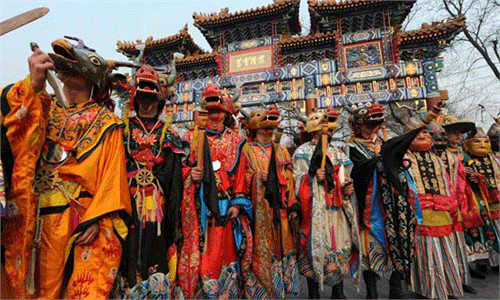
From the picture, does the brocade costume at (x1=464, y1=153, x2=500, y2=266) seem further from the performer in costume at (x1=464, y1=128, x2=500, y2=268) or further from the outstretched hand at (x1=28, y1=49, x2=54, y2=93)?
the outstretched hand at (x1=28, y1=49, x2=54, y2=93)

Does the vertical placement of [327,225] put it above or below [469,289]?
above

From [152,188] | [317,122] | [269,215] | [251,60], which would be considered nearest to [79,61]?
[152,188]

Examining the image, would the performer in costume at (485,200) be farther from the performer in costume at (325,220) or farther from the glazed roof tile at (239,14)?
the glazed roof tile at (239,14)

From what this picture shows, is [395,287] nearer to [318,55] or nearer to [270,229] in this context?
[270,229]

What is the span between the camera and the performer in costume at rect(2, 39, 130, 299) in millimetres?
1691

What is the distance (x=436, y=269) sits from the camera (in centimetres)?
348

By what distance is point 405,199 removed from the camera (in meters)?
3.65

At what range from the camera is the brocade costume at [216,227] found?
102 inches

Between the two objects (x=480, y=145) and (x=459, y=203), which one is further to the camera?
(x=480, y=145)

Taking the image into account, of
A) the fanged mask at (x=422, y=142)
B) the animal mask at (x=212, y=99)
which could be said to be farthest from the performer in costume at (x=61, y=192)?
the fanged mask at (x=422, y=142)

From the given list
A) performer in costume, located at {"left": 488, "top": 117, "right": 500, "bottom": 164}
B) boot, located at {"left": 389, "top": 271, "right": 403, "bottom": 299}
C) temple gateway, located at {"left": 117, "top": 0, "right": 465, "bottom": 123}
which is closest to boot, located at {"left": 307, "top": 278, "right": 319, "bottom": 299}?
boot, located at {"left": 389, "top": 271, "right": 403, "bottom": 299}

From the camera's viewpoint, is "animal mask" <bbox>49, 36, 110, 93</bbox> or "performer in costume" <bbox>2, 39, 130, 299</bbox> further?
"animal mask" <bbox>49, 36, 110, 93</bbox>

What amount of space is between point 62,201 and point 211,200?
1.15 meters

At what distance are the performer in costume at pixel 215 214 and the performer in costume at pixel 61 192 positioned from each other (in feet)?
2.67
